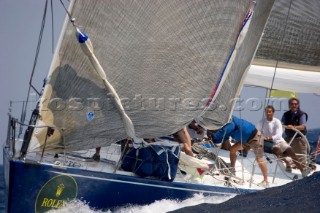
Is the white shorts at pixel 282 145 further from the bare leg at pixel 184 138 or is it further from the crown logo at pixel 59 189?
the crown logo at pixel 59 189

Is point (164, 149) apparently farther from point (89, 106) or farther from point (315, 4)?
point (315, 4)

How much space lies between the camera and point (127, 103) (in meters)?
9.72

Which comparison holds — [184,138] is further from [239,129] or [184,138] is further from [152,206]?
[152,206]

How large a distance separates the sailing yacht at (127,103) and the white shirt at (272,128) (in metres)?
1.25

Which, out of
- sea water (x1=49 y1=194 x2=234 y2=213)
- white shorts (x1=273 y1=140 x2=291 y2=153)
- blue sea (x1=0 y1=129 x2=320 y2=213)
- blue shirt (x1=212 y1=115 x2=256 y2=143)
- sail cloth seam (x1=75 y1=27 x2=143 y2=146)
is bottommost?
sea water (x1=49 y1=194 x2=234 y2=213)

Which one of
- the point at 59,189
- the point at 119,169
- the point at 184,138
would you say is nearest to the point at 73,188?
the point at 59,189

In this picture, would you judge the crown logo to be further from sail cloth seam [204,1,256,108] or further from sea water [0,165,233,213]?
sail cloth seam [204,1,256,108]

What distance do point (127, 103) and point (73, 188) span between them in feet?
4.54

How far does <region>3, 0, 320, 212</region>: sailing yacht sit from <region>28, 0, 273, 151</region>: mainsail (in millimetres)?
14

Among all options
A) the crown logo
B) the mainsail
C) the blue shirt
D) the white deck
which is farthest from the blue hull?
the blue shirt

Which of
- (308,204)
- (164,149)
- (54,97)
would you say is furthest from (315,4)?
(308,204)

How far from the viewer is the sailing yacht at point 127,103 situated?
9.40m

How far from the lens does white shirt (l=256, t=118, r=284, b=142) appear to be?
11.6 meters

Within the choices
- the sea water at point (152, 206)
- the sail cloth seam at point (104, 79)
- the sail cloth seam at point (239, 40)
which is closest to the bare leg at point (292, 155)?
the sea water at point (152, 206)
